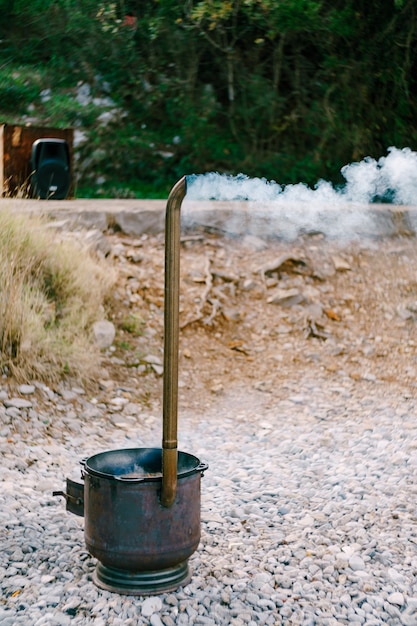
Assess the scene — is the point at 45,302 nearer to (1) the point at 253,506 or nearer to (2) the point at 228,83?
(1) the point at 253,506

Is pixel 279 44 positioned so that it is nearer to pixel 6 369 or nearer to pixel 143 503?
pixel 6 369

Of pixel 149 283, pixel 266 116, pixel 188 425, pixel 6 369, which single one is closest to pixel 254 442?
pixel 188 425

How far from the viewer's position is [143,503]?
7.83ft

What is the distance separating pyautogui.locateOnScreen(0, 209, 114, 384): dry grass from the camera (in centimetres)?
458

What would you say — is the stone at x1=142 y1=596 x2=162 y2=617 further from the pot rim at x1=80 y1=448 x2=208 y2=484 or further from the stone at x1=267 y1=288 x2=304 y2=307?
the stone at x1=267 y1=288 x2=304 y2=307

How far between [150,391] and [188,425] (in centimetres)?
45

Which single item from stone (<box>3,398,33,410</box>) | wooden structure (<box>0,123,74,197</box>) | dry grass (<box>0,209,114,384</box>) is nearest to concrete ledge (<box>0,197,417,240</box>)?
wooden structure (<box>0,123,74,197</box>)

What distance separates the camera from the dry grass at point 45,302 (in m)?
4.58

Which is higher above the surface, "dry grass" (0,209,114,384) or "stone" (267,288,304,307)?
"dry grass" (0,209,114,384)

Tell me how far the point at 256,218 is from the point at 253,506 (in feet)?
12.5

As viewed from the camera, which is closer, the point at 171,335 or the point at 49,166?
the point at 171,335

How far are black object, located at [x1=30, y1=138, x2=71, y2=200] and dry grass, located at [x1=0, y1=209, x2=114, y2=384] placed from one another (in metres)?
1.16

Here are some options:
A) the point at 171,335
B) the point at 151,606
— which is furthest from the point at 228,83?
the point at 151,606

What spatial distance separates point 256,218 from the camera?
6707 mm
